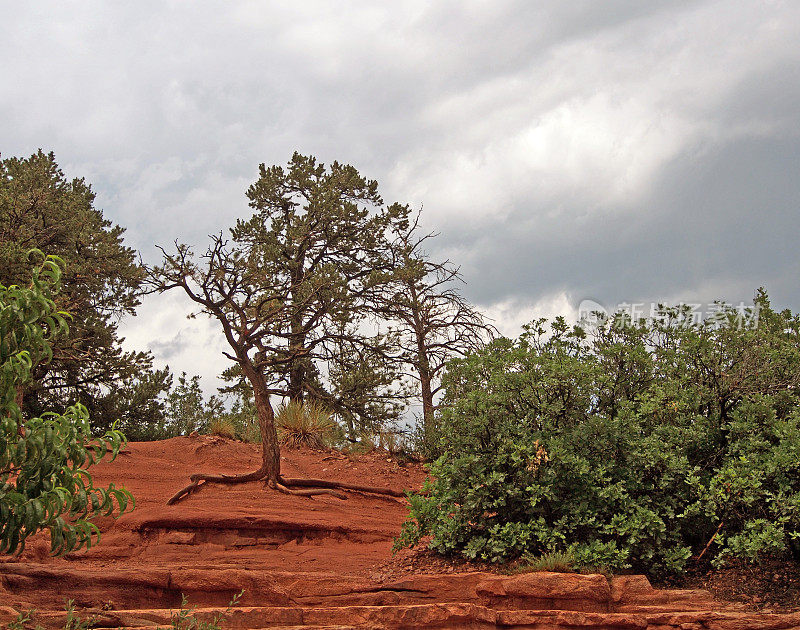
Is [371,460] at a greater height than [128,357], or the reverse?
[128,357]

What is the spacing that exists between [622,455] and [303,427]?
42.6 feet

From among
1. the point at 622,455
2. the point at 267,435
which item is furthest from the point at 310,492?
the point at 622,455

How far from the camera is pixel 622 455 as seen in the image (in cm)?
936

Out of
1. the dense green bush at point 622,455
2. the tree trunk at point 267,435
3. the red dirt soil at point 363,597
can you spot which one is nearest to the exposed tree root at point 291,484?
the tree trunk at point 267,435

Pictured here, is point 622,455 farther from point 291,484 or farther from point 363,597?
point 291,484

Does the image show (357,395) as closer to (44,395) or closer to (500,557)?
(44,395)

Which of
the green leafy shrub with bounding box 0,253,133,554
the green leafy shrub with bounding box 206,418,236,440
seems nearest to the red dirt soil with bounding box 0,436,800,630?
the green leafy shrub with bounding box 0,253,133,554

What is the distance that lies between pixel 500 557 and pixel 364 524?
17.6 ft

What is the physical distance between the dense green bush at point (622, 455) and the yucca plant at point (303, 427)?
11.3 metres

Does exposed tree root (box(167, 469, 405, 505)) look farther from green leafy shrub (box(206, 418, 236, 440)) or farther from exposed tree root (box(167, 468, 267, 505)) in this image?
green leafy shrub (box(206, 418, 236, 440))

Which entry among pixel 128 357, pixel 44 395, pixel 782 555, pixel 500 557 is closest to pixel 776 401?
pixel 782 555

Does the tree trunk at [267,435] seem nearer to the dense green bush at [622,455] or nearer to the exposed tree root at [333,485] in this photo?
the exposed tree root at [333,485]

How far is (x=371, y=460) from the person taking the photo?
65.7 feet

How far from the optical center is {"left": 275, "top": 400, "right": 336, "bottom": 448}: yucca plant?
68.9 feet
